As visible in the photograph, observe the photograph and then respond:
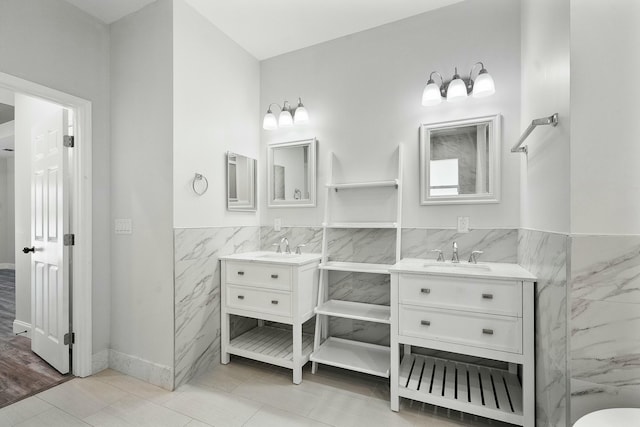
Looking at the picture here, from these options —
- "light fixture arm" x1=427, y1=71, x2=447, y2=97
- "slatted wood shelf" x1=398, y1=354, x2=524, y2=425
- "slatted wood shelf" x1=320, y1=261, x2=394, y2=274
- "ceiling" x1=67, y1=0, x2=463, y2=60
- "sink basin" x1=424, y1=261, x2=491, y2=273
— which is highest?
"ceiling" x1=67, y1=0, x2=463, y2=60

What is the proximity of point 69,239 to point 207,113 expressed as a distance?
1395 mm

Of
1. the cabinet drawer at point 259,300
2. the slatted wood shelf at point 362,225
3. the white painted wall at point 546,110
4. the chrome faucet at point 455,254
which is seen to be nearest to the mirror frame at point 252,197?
the cabinet drawer at point 259,300

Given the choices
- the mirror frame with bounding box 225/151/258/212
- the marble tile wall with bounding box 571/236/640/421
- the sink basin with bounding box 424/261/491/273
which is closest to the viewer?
the marble tile wall with bounding box 571/236/640/421

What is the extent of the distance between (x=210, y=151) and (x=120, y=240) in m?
0.98

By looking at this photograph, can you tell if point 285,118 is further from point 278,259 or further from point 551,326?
point 551,326

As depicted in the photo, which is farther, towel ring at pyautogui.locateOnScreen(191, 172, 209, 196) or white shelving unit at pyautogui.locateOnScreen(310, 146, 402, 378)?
towel ring at pyautogui.locateOnScreen(191, 172, 209, 196)

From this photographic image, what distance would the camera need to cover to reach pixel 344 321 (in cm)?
253

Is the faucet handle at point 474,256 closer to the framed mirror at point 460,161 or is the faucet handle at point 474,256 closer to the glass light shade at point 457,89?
the framed mirror at point 460,161

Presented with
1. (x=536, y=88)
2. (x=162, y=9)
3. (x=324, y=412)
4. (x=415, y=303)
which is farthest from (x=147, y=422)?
(x=536, y=88)

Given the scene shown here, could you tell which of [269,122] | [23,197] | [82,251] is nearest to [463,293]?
[269,122]

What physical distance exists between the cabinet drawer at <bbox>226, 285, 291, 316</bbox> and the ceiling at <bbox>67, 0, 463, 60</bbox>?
216cm

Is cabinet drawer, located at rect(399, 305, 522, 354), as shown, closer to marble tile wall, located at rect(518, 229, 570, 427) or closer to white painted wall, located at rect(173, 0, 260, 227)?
marble tile wall, located at rect(518, 229, 570, 427)

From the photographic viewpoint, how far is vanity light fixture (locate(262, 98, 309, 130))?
8.67 feet

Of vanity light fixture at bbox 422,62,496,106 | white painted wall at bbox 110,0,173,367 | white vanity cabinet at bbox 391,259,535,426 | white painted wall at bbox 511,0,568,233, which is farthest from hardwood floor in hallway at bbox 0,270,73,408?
vanity light fixture at bbox 422,62,496,106
